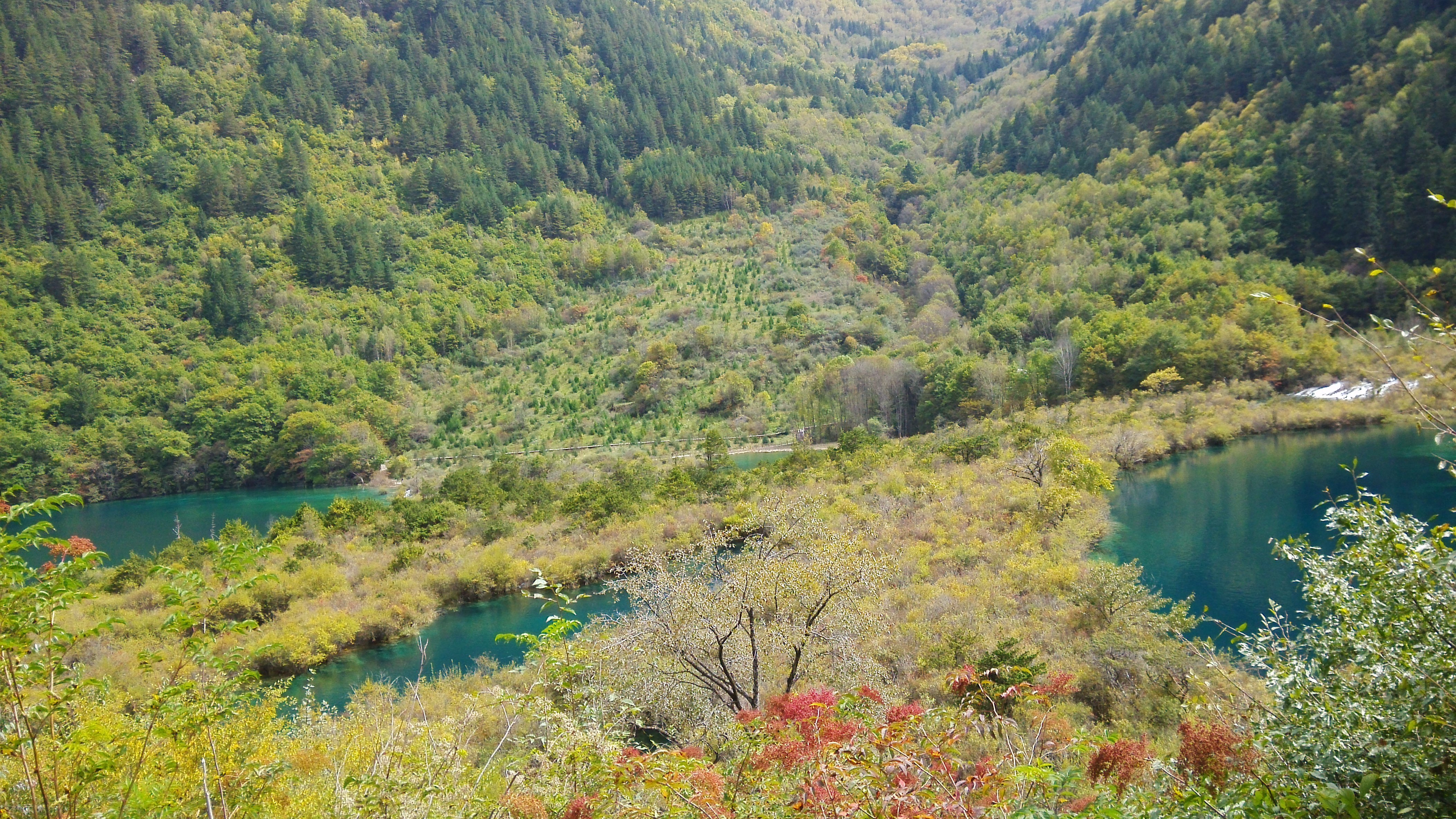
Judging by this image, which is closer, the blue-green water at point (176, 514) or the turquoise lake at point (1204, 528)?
the turquoise lake at point (1204, 528)

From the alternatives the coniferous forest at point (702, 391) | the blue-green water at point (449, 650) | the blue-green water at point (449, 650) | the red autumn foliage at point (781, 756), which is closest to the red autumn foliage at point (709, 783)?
A: the coniferous forest at point (702, 391)

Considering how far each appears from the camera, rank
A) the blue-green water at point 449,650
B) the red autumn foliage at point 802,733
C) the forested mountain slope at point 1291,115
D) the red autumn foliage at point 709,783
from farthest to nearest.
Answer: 1. the forested mountain slope at point 1291,115
2. the blue-green water at point 449,650
3. the red autumn foliage at point 802,733
4. the red autumn foliage at point 709,783

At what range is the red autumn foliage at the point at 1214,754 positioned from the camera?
4367 millimetres

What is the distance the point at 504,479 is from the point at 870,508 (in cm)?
1758

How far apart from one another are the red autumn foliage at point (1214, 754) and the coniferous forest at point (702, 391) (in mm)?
51

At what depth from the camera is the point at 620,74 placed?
366 feet

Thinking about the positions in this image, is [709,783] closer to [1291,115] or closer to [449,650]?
[449,650]

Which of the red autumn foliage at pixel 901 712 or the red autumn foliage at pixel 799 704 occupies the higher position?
the red autumn foliage at pixel 901 712

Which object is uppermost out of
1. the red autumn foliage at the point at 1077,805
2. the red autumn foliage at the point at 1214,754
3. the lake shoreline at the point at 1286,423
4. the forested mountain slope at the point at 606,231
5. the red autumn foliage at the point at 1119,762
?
the forested mountain slope at the point at 606,231

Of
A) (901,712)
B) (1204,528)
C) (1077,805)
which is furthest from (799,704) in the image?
(1204,528)

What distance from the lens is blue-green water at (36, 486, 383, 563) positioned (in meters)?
34.4

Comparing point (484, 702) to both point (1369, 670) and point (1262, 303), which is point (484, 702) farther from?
point (1262, 303)

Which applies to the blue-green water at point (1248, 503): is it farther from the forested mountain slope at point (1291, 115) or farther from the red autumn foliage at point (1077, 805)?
the forested mountain slope at point (1291, 115)

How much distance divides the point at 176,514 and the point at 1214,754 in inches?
2003
